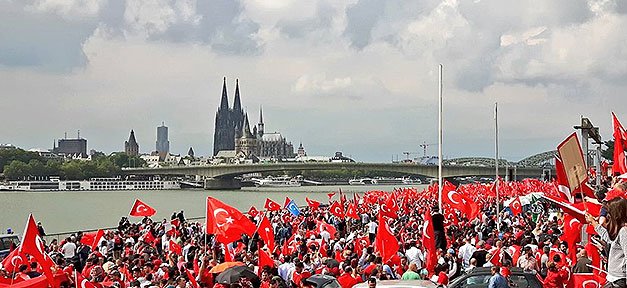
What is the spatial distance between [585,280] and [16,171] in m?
143

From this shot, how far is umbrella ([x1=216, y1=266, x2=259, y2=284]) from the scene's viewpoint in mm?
11539

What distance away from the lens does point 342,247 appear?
17359mm

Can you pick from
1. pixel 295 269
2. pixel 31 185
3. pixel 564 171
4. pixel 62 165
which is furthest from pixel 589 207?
pixel 62 165

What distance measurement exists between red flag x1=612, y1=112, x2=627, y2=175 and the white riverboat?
126 metres

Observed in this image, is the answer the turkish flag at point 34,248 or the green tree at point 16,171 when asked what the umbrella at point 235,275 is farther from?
the green tree at point 16,171

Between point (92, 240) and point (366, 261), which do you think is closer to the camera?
point (366, 261)

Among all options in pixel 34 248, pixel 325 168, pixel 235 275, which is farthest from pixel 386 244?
pixel 325 168

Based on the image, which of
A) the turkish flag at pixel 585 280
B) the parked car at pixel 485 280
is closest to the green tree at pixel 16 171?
the parked car at pixel 485 280

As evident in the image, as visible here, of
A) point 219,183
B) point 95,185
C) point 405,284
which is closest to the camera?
point 405,284

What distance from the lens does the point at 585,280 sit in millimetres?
10711

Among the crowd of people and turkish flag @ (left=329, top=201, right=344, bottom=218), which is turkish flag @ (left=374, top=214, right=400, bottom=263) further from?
turkish flag @ (left=329, top=201, right=344, bottom=218)

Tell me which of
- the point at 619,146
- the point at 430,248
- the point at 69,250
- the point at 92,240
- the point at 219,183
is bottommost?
the point at 69,250

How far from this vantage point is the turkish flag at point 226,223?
14.5 metres

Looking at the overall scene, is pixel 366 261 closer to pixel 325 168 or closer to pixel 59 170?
pixel 325 168
